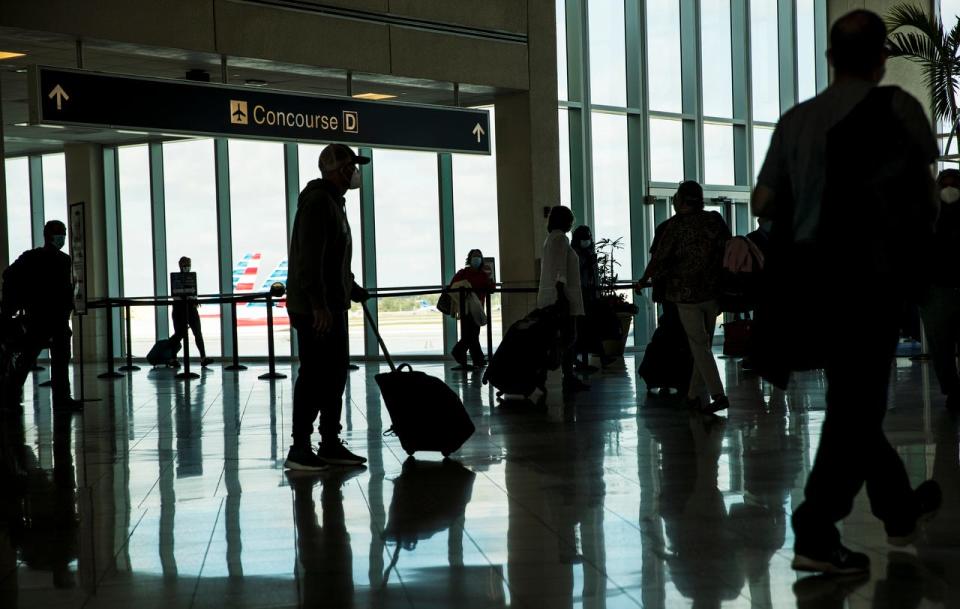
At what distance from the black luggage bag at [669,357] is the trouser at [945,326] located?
6.62ft

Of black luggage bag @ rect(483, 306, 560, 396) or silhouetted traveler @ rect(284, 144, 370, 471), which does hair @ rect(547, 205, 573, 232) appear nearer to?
black luggage bag @ rect(483, 306, 560, 396)

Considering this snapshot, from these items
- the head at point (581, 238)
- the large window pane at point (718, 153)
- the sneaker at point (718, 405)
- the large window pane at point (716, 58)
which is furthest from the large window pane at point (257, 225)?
the sneaker at point (718, 405)

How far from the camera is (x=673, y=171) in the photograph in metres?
20.1

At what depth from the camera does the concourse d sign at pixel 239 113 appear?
912 centimetres

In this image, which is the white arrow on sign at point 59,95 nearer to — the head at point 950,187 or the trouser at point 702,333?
the trouser at point 702,333

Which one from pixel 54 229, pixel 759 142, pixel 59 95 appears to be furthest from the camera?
pixel 759 142

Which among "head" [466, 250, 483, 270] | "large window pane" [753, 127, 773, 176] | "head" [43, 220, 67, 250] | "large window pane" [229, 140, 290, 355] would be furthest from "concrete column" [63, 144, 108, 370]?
"large window pane" [753, 127, 773, 176]

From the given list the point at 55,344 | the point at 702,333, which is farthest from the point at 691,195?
the point at 55,344

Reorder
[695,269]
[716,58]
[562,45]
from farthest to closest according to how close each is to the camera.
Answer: [716,58] < [562,45] < [695,269]

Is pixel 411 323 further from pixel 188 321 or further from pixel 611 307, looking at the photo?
pixel 611 307

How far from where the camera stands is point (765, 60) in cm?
2186

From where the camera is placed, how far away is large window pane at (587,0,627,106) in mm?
18750

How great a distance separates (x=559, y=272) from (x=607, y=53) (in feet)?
34.9

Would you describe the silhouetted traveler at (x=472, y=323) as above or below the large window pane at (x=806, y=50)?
below
